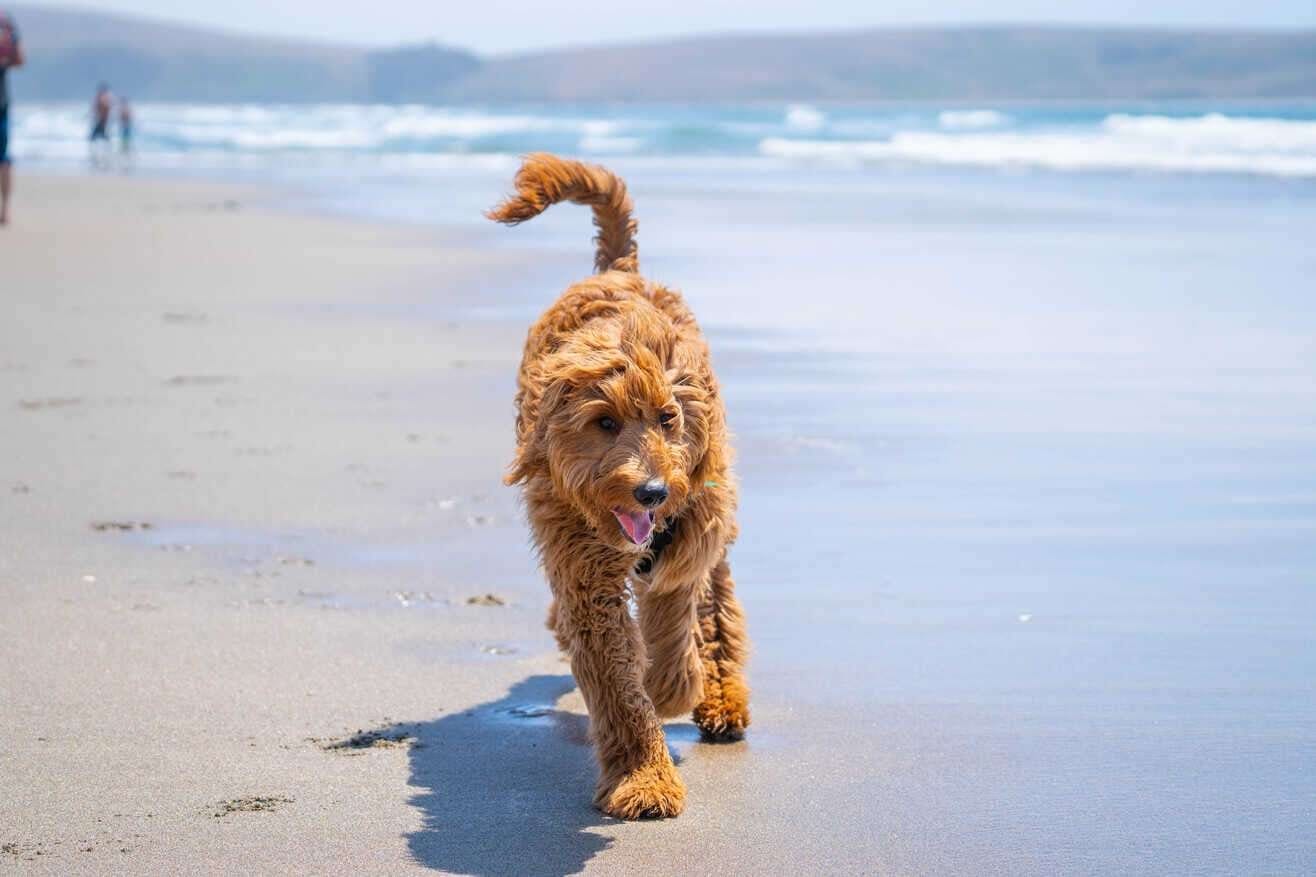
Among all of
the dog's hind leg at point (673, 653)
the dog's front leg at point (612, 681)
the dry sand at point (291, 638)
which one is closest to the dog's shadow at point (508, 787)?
the dry sand at point (291, 638)

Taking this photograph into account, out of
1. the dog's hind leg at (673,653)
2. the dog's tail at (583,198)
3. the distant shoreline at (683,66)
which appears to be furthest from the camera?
the distant shoreline at (683,66)

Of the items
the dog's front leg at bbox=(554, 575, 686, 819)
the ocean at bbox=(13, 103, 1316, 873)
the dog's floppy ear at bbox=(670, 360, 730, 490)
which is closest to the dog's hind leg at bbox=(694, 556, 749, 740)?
the ocean at bbox=(13, 103, 1316, 873)

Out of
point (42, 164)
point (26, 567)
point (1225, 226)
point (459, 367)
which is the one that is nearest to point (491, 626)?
point (26, 567)

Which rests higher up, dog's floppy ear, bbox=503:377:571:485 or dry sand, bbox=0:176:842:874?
dog's floppy ear, bbox=503:377:571:485

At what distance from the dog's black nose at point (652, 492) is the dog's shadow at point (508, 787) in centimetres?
79

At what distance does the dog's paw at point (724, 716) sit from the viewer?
4164 millimetres

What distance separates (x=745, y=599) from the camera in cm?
526

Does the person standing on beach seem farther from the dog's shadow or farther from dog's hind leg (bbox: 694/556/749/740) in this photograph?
dog's hind leg (bbox: 694/556/749/740)

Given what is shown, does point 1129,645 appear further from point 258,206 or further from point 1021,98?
point 1021,98

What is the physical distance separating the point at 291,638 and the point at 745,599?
4.84 ft

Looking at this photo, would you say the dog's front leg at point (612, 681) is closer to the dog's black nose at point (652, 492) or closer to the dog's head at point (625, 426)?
the dog's head at point (625, 426)

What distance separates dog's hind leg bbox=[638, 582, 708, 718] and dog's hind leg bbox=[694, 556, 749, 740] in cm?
6

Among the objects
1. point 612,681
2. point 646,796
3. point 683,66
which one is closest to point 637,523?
point 612,681

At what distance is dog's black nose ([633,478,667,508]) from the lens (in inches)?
133
